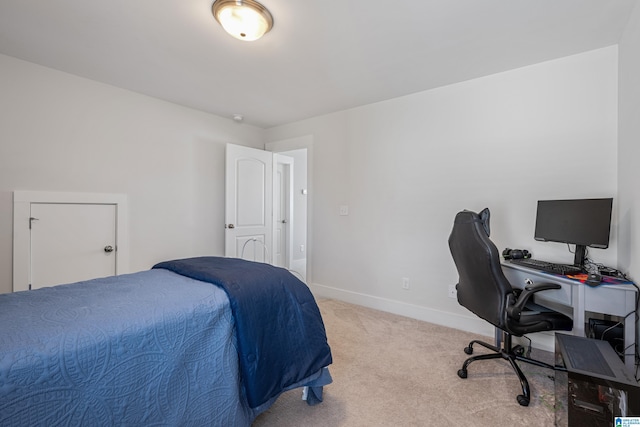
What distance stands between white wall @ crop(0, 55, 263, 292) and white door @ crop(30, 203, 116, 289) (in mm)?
162

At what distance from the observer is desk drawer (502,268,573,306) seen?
1.81 metres

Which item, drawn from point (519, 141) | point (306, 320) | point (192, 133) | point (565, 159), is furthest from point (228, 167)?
point (565, 159)

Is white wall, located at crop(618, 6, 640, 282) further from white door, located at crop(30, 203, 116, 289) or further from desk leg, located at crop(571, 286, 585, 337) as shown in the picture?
white door, located at crop(30, 203, 116, 289)

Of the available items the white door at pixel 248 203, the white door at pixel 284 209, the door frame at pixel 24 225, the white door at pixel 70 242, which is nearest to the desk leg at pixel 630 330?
the white door at pixel 248 203

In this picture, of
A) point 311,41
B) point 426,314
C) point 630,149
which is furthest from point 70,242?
point 630,149

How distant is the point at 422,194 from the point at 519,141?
94 cm

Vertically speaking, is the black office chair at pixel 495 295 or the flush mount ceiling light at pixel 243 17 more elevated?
the flush mount ceiling light at pixel 243 17

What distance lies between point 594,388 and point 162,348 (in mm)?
1765

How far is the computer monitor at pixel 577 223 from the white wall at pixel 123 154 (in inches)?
138

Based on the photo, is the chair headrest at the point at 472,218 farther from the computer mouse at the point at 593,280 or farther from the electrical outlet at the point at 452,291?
the electrical outlet at the point at 452,291

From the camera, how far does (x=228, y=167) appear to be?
367 cm

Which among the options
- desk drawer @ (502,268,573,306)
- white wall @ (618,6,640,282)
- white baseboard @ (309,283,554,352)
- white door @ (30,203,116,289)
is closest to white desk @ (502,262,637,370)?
desk drawer @ (502,268,573,306)

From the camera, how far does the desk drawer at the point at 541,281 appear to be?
1814 millimetres

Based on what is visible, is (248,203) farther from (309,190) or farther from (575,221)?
(575,221)
